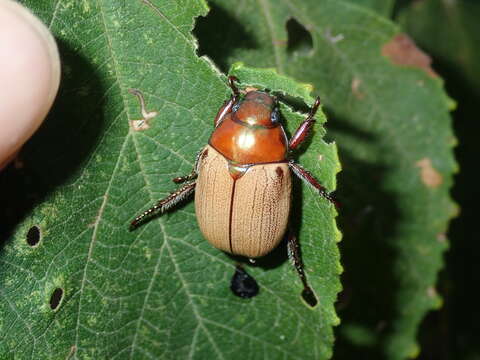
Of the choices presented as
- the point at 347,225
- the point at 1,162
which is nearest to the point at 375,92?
the point at 347,225

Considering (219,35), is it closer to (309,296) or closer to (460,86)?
(309,296)

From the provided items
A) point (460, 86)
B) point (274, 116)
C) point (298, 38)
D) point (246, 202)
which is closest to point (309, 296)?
point (246, 202)

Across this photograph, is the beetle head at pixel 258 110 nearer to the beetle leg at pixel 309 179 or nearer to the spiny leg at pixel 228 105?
the spiny leg at pixel 228 105

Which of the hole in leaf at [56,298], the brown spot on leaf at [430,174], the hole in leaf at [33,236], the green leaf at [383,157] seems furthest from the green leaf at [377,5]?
the hole in leaf at [56,298]

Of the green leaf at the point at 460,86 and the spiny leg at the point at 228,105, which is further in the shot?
the green leaf at the point at 460,86

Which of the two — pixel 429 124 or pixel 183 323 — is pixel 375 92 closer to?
pixel 429 124

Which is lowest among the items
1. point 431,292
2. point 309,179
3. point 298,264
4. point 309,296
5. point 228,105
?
point 431,292
